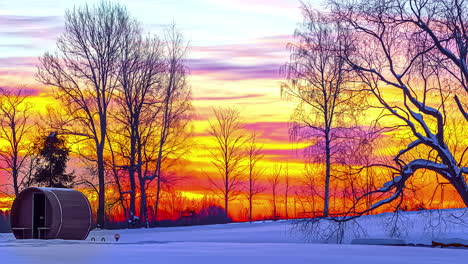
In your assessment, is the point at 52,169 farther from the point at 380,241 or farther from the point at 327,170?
the point at 380,241

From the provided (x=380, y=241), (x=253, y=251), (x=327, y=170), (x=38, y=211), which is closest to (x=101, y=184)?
(x=38, y=211)

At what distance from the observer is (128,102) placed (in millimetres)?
43188

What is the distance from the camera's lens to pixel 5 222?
2082 inches

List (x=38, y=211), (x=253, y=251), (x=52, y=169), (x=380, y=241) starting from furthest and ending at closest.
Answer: (x=52, y=169) < (x=38, y=211) < (x=380, y=241) < (x=253, y=251)

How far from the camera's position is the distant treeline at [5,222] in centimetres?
5133

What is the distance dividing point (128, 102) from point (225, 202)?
14300mm

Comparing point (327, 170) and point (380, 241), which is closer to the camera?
point (380, 241)

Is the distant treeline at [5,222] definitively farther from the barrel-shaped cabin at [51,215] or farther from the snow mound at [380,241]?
the snow mound at [380,241]

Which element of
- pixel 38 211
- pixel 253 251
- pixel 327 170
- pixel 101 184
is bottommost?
pixel 253 251

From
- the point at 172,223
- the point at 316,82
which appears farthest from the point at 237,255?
the point at 172,223

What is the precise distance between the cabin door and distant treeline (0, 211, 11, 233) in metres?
15.0

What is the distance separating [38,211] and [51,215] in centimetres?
129

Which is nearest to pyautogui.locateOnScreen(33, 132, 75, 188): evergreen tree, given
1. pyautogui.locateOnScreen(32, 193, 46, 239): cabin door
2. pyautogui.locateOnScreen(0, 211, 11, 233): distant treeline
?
pyautogui.locateOnScreen(0, 211, 11, 233): distant treeline

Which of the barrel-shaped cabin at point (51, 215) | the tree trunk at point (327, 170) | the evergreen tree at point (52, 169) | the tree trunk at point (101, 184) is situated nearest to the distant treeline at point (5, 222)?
the evergreen tree at point (52, 169)
